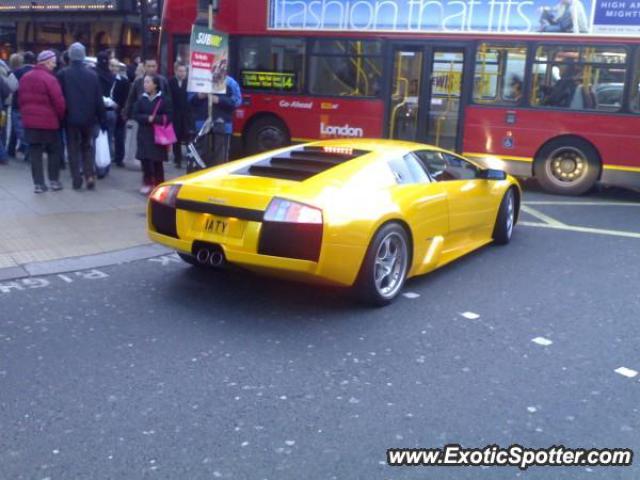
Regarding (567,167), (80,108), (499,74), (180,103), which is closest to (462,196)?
(80,108)

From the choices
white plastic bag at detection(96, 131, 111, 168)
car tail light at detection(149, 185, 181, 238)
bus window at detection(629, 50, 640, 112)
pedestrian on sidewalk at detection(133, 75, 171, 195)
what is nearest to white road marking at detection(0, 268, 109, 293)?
car tail light at detection(149, 185, 181, 238)

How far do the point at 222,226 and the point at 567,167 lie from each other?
A: 771 centimetres

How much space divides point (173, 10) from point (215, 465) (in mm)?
12319

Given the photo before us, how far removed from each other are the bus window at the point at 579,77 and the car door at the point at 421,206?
18.8 feet

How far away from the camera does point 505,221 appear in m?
7.77

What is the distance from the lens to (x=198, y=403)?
3.85 meters

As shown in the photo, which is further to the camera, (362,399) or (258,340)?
(258,340)

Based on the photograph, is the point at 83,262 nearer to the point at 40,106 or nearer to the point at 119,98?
the point at 40,106

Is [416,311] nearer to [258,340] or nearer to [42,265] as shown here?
[258,340]

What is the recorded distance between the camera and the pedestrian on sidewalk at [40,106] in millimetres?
9055

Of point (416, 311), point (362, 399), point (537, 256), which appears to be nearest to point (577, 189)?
point (537, 256)

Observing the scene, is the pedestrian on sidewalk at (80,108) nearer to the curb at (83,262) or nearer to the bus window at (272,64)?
the curb at (83,262)

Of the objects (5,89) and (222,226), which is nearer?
(222,226)

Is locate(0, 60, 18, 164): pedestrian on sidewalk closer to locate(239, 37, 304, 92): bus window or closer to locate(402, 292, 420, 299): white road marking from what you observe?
locate(239, 37, 304, 92): bus window
